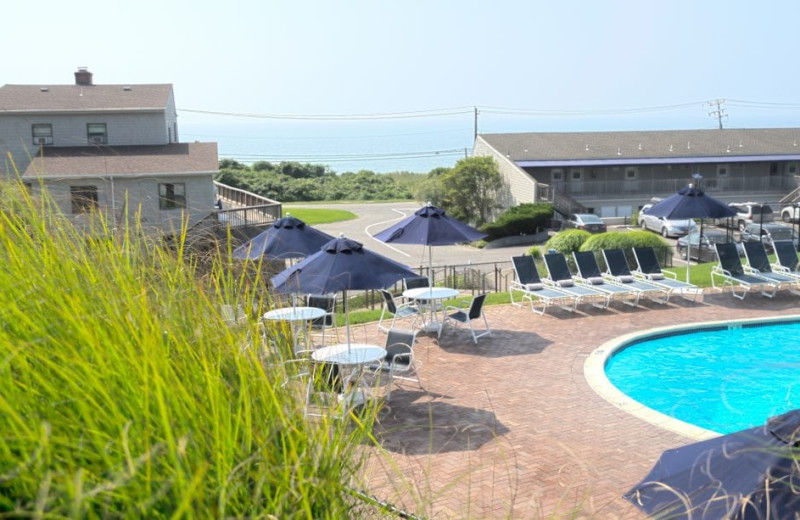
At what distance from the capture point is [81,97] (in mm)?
36406

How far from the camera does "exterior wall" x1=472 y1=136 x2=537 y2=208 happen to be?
45188mm

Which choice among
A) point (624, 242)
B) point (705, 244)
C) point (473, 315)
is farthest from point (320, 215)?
point (473, 315)

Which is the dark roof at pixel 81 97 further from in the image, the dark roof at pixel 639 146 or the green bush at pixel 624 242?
the dark roof at pixel 639 146

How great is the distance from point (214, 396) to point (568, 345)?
11.8m

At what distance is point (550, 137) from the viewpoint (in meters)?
53.5

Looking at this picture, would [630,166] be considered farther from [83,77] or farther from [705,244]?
[83,77]

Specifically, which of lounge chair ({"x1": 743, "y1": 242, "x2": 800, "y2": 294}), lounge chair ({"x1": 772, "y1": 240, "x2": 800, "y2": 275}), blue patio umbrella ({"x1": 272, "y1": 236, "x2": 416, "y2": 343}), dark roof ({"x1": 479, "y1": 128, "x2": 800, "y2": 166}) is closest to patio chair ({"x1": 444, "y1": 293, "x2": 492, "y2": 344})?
blue patio umbrella ({"x1": 272, "y1": 236, "x2": 416, "y2": 343})

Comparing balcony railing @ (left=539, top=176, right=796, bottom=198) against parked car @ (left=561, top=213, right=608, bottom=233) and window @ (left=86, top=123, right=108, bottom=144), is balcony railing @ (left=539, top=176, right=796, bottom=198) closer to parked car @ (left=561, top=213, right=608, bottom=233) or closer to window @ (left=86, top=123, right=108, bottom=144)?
parked car @ (left=561, top=213, right=608, bottom=233)

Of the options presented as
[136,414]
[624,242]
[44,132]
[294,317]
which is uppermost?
[44,132]

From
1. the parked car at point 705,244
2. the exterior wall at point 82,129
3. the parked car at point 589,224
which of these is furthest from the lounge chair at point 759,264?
the exterior wall at point 82,129

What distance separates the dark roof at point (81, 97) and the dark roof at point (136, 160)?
73.4 inches

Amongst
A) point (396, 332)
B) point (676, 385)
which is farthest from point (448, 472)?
point (676, 385)

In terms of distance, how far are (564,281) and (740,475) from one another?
12.2 metres

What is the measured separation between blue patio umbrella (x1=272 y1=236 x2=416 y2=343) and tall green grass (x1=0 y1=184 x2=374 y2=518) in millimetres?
6559
